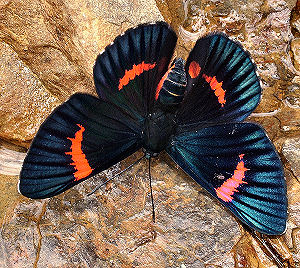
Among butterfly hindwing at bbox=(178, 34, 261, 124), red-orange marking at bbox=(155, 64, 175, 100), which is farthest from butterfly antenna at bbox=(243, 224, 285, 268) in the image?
red-orange marking at bbox=(155, 64, 175, 100)

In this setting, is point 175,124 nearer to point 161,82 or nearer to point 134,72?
point 161,82

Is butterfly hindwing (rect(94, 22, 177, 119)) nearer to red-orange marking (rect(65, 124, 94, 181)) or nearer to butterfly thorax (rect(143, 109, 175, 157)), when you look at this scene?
butterfly thorax (rect(143, 109, 175, 157))

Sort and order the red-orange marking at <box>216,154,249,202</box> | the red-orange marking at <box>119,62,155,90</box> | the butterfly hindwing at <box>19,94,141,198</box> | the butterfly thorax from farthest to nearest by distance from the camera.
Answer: the red-orange marking at <box>119,62,155,90</box> < the butterfly thorax < the red-orange marking at <box>216,154,249,202</box> < the butterfly hindwing at <box>19,94,141,198</box>

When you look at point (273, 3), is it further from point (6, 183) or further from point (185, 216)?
point (6, 183)

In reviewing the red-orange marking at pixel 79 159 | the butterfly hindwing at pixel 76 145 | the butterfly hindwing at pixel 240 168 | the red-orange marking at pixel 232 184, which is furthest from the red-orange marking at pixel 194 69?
the red-orange marking at pixel 79 159

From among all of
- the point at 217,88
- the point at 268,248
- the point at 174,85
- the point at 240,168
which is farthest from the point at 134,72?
the point at 268,248

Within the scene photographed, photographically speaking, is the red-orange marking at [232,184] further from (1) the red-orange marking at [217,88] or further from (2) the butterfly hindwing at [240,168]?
(1) the red-orange marking at [217,88]
